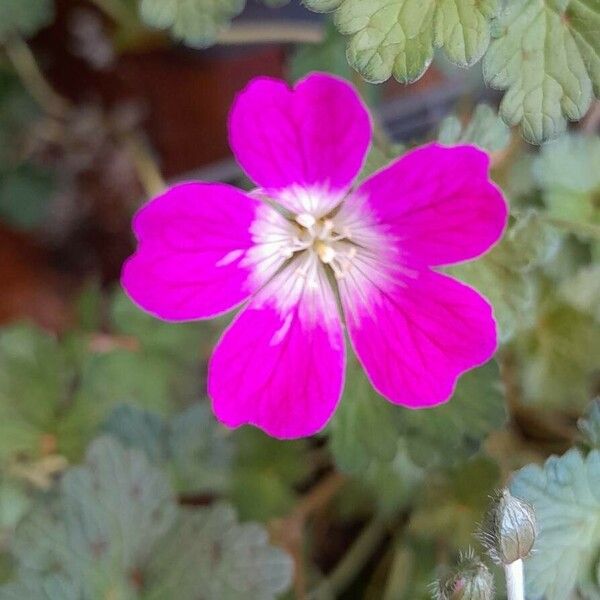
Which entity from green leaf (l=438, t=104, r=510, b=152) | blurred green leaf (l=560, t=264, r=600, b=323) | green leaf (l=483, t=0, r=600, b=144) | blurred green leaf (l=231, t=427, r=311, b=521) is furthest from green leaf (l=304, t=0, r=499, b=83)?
blurred green leaf (l=231, t=427, r=311, b=521)

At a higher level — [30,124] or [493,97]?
[493,97]

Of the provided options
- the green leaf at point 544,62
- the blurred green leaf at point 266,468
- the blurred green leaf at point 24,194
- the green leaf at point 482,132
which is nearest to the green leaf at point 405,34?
the green leaf at point 544,62

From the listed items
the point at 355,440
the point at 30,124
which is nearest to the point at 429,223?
the point at 355,440

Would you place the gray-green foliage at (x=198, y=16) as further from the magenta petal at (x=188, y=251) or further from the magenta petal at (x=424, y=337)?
the magenta petal at (x=424, y=337)

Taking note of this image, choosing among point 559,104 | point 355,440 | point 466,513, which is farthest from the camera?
point 466,513

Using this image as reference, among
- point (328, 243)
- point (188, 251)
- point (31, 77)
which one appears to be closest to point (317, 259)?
point (328, 243)

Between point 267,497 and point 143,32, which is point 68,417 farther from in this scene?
point 143,32

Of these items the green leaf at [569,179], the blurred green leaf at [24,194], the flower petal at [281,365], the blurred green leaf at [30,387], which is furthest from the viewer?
the blurred green leaf at [24,194]

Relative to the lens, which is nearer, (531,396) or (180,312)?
(180,312)
